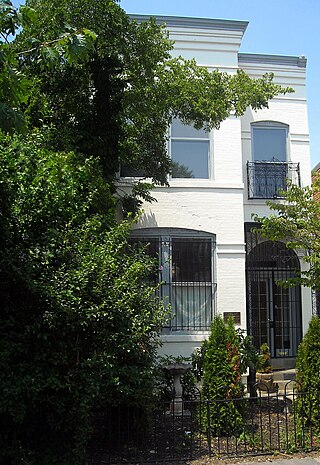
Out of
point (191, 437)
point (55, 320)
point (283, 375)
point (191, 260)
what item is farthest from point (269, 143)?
point (55, 320)

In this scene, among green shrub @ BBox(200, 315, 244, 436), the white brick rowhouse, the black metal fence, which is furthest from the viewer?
the white brick rowhouse

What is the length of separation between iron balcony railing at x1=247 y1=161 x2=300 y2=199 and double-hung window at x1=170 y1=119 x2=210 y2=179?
1.29 metres

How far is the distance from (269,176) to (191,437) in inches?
293

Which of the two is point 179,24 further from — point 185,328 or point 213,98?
point 185,328

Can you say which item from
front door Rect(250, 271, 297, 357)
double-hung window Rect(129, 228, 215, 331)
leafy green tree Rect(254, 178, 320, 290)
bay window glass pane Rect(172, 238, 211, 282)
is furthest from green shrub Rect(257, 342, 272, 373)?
leafy green tree Rect(254, 178, 320, 290)

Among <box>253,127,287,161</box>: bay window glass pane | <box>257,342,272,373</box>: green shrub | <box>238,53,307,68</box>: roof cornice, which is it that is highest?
<box>238,53,307,68</box>: roof cornice

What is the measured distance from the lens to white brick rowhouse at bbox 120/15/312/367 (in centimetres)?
1134

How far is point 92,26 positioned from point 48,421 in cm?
609

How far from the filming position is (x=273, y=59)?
12.8m

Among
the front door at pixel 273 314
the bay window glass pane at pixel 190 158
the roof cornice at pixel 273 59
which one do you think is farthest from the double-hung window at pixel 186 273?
the roof cornice at pixel 273 59

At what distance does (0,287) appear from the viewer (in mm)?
5406

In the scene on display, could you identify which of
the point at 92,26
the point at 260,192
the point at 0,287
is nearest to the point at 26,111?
the point at 92,26

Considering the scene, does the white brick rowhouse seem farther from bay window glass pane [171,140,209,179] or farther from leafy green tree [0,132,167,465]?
leafy green tree [0,132,167,465]

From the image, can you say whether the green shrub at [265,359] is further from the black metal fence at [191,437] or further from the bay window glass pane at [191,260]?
the black metal fence at [191,437]
